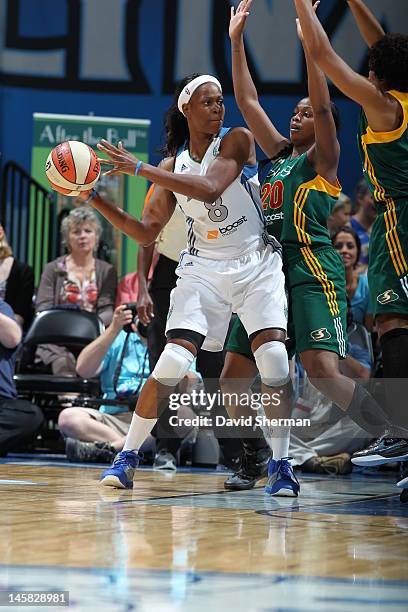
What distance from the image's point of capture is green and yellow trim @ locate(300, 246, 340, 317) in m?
4.16

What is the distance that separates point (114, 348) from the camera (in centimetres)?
635

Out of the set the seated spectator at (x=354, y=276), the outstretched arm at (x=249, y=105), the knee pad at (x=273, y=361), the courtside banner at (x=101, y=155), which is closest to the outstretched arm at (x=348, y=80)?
the outstretched arm at (x=249, y=105)

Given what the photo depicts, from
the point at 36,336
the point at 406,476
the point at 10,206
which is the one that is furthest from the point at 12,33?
the point at 406,476

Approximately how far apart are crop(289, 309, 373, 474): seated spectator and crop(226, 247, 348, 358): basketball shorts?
1.65 meters

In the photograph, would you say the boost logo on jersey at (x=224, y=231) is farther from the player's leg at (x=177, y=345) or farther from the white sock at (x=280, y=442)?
the white sock at (x=280, y=442)

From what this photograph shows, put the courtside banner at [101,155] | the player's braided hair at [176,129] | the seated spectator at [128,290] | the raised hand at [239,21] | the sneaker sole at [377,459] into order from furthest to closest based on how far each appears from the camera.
A: the courtside banner at [101,155], the seated spectator at [128,290], the player's braided hair at [176,129], the raised hand at [239,21], the sneaker sole at [377,459]

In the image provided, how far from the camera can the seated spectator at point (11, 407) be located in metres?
6.06

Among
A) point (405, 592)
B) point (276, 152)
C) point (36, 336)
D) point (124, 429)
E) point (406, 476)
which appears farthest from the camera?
point (36, 336)

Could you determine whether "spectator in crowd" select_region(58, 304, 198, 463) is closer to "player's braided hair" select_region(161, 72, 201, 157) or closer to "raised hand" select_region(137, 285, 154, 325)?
"raised hand" select_region(137, 285, 154, 325)

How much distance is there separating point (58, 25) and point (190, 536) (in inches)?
307

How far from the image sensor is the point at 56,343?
21.9 feet

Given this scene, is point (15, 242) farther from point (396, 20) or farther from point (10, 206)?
point (396, 20)

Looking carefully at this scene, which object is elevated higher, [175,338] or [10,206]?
[10,206]

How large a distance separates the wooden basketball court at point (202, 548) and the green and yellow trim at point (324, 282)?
2.64ft
